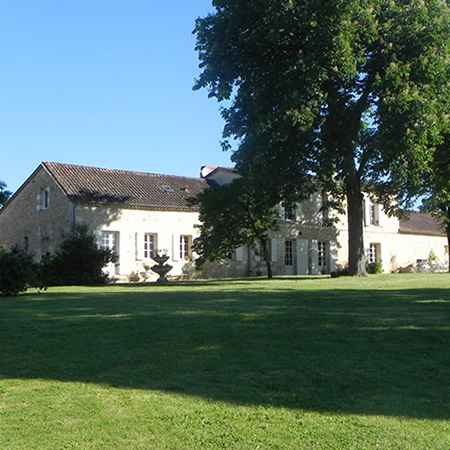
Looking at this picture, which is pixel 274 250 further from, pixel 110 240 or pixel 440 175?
pixel 440 175

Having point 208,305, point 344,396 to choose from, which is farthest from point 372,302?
point 344,396

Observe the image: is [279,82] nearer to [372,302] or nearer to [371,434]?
[372,302]

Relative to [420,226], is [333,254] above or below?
below

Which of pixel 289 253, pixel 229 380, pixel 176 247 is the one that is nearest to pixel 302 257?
pixel 289 253

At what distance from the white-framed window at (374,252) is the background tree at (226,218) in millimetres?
A: 14990

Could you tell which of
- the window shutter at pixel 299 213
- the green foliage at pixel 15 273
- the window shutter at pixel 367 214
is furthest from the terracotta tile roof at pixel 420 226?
the green foliage at pixel 15 273

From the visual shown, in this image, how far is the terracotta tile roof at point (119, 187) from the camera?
2706cm

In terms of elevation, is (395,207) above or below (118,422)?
above

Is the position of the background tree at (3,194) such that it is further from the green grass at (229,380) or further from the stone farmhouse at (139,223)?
the green grass at (229,380)

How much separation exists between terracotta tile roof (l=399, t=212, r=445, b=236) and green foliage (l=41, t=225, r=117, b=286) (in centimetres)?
2252

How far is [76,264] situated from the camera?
904 inches

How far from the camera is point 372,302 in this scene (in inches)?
408

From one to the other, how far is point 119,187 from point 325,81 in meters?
12.1

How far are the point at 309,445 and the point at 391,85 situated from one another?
17579 millimetres
